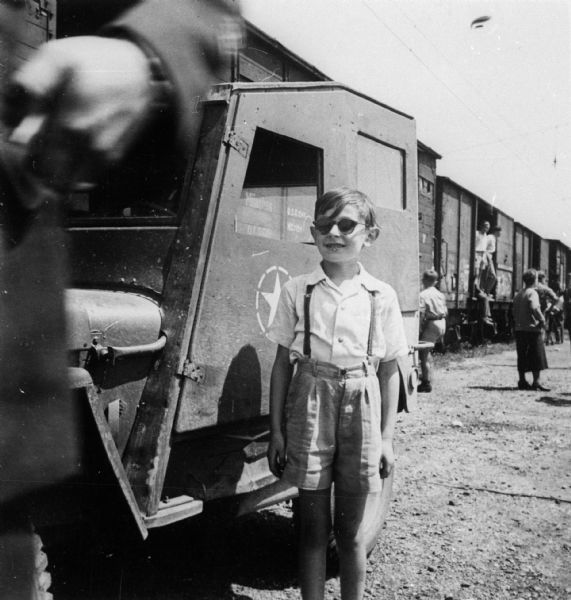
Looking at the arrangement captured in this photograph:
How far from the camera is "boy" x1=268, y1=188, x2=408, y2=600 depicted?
2174 millimetres

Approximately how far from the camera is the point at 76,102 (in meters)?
0.81

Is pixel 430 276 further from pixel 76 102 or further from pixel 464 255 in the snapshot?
pixel 76 102

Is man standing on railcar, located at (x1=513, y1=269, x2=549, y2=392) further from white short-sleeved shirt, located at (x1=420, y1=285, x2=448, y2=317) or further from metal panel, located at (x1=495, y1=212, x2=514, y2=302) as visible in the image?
metal panel, located at (x1=495, y1=212, x2=514, y2=302)

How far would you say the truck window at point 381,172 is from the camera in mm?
3111

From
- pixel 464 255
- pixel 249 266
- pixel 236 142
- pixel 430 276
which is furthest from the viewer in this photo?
pixel 464 255

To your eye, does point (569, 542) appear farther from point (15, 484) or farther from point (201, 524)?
point (15, 484)

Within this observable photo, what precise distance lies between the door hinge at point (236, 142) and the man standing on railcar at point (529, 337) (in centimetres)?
799

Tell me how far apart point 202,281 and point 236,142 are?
56 cm

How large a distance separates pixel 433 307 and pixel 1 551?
26.8ft

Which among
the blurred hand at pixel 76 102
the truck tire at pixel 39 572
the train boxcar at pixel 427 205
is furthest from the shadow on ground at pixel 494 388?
the blurred hand at pixel 76 102

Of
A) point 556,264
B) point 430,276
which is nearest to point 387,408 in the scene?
point 430,276

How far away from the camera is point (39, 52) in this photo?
785 mm

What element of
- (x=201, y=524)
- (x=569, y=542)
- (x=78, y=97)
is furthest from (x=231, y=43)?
(x=569, y=542)

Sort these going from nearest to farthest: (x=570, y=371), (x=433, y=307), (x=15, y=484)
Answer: (x=15, y=484), (x=433, y=307), (x=570, y=371)
